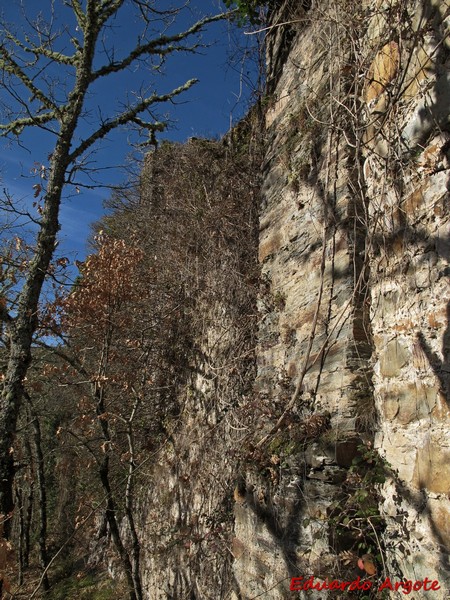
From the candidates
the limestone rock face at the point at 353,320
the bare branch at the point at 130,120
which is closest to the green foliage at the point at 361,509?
the limestone rock face at the point at 353,320

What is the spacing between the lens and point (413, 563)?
204 cm

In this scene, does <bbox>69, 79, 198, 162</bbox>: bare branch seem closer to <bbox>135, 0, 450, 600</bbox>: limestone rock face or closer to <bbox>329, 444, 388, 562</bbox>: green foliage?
<bbox>135, 0, 450, 600</bbox>: limestone rock face

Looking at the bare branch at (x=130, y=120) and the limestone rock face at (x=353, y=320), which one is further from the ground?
the bare branch at (x=130, y=120)

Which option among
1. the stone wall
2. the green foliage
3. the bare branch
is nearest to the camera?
the stone wall

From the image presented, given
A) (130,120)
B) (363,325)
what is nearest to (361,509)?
(363,325)

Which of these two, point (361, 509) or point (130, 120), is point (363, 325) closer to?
point (361, 509)

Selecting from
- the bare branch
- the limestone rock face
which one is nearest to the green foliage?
the limestone rock face

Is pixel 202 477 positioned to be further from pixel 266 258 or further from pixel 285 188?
pixel 285 188

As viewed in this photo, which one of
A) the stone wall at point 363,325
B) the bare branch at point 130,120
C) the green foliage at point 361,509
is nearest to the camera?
the stone wall at point 363,325

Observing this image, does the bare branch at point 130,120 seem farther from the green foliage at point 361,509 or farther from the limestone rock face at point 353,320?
the green foliage at point 361,509

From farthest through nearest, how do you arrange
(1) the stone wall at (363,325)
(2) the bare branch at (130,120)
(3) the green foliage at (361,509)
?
1. (2) the bare branch at (130,120)
2. (3) the green foliage at (361,509)
3. (1) the stone wall at (363,325)

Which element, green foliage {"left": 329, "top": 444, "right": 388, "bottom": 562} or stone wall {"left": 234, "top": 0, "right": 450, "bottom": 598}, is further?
green foliage {"left": 329, "top": 444, "right": 388, "bottom": 562}

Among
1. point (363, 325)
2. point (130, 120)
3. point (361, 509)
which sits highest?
point (130, 120)

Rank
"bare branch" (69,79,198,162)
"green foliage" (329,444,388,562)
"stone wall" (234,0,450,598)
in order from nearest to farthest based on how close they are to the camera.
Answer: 1. "stone wall" (234,0,450,598)
2. "green foliage" (329,444,388,562)
3. "bare branch" (69,79,198,162)
